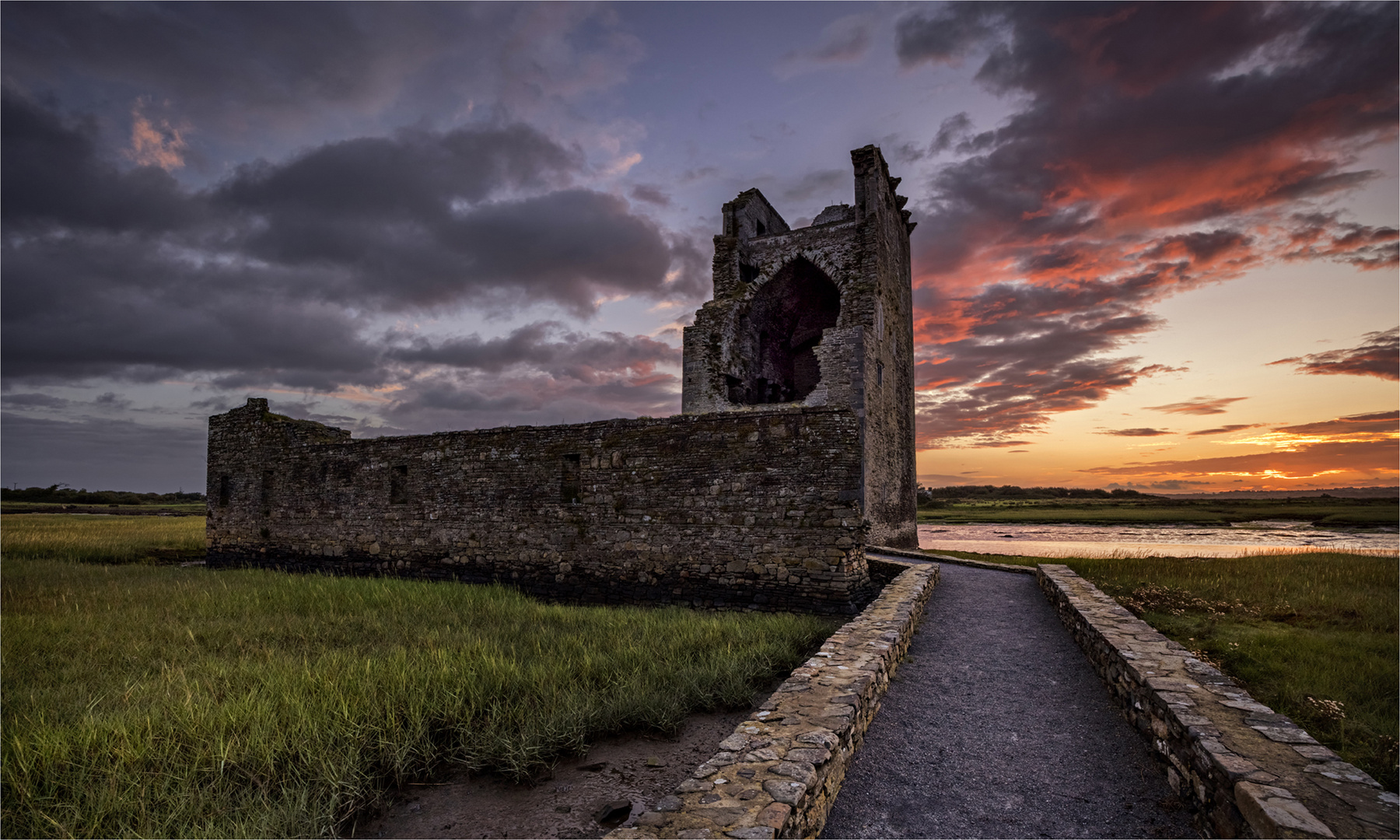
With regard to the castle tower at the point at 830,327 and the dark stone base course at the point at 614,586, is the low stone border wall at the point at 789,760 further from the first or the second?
→ the castle tower at the point at 830,327

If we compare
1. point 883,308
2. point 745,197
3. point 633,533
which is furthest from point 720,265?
point 633,533

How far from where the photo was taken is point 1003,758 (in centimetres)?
470

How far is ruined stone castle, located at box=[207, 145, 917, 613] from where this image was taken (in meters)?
10.7

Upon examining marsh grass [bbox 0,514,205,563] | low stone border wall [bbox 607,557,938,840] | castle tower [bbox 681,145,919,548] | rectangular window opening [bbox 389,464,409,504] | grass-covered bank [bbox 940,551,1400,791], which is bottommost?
marsh grass [bbox 0,514,205,563]

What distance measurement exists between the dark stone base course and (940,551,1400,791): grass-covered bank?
4.45 metres

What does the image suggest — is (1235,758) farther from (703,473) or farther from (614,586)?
(614,586)

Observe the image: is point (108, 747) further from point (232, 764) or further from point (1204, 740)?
point (1204, 740)

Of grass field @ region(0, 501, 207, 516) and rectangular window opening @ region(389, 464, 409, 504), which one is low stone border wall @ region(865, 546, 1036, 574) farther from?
grass field @ region(0, 501, 207, 516)

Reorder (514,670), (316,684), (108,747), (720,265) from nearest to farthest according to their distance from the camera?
(108,747) → (316,684) → (514,670) → (720,265)

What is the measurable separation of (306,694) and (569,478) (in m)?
7.58

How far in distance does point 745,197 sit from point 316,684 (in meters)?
19.1

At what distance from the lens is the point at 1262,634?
23.4 feet

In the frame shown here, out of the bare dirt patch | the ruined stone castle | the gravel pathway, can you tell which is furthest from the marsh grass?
the gravel pathway

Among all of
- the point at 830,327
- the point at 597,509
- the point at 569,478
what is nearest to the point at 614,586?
the point at 597,509
